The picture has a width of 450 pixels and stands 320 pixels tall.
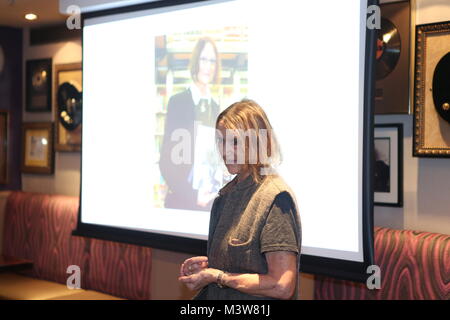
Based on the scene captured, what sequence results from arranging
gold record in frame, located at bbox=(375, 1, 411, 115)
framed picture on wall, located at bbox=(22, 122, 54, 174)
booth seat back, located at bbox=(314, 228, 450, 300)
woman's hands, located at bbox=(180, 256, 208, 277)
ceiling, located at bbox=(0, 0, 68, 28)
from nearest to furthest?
woman's hands, located at bbox=(180, 256, 208, 277)
booth seat back, located at bbox=(314, 228, 450, 300)
gold record in frame, located at bbox=(375, 1, 411, 115)
ceiling, located at bbox=(0, 0, 68, 28)
framed picture on wall, located at bbox=(22, 122, 54, 174)

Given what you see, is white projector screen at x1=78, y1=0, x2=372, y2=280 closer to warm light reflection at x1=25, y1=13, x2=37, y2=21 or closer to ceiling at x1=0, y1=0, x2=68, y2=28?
ceiling at x1=0, y1=0, x2=68, y2=28

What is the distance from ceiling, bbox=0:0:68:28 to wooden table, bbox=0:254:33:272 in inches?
73.4

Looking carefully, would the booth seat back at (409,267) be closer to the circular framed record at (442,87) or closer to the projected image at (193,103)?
the circular framed record at (442,87)

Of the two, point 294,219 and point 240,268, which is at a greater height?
point 294,219

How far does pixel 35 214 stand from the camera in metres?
4.52

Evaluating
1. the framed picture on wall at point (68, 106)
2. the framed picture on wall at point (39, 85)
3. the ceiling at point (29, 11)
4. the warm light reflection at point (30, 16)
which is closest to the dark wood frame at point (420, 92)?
the ceiling at point (29, 11)

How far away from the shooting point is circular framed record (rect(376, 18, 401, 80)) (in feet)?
9.20

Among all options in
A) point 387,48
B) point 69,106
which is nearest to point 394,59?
point 387,48

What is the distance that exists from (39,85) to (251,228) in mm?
3632

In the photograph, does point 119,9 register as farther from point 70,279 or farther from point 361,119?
point 70,279

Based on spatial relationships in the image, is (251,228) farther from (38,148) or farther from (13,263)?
(38,148)

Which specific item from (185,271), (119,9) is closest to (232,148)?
(185,271)

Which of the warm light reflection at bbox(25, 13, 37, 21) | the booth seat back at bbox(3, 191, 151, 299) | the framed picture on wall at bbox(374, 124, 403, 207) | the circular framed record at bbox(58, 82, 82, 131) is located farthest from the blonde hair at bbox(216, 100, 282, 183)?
the warm light reflection at bbox(25, 13, 37, 21)
